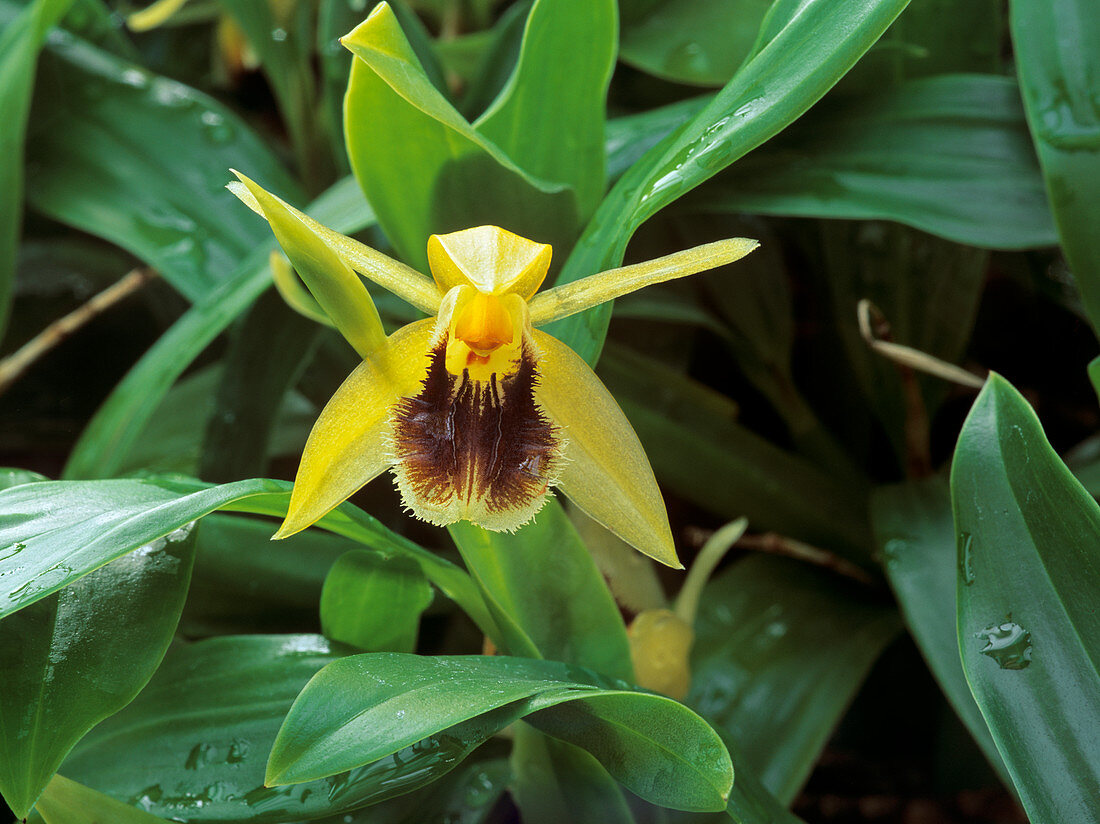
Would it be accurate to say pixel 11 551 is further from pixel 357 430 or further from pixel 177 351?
pixel 177 351

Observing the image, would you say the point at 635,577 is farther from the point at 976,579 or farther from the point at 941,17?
the point at 941,17

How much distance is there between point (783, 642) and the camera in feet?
2.80

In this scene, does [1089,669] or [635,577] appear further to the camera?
[635,577]

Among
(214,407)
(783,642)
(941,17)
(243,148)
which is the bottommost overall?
(783,642)

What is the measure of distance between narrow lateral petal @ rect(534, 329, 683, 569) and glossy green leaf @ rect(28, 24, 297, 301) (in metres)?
0.54

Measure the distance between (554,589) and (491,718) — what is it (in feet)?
0.46

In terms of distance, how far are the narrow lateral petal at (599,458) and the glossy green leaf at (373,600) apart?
0.13 metres

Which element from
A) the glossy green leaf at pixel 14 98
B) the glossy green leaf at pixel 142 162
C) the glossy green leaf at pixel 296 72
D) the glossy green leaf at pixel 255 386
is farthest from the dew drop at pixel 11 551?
the glossy green leaf at pixel 296 72

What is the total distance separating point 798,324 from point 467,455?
854 millimetres

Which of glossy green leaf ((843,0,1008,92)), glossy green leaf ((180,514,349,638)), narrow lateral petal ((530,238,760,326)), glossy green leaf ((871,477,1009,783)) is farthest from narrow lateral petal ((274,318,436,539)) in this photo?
glossy green leaf ((843,0,1008,92))

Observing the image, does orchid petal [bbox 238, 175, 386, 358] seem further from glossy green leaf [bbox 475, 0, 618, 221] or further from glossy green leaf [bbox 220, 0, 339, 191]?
glossy green leaf [bbox 220, 0, 339, 191]

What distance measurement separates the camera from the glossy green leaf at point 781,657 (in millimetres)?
769

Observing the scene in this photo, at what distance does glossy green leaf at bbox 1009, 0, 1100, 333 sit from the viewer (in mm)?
701

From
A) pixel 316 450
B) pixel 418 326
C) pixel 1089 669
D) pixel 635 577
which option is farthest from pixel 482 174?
pixel 1089 669
